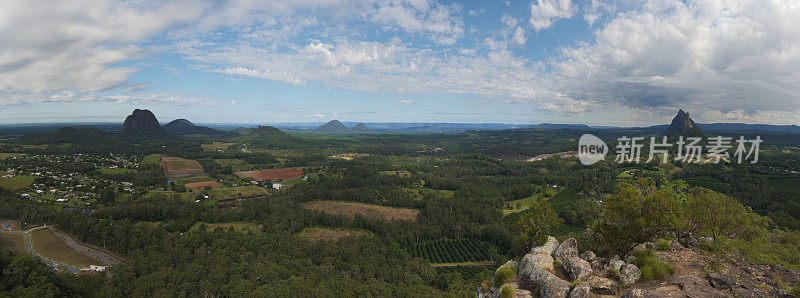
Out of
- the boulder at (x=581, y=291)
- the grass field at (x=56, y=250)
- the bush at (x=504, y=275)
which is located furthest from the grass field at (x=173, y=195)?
the boulder at (x=581, y=291)

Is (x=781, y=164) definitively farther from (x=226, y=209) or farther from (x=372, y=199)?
(x=226, y=209)

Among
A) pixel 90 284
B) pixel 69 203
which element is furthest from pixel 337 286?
pixel 69 203

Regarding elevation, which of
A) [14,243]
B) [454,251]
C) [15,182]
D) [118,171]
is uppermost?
[15,182]

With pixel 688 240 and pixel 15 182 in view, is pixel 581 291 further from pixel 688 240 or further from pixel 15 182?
pixel 15 182

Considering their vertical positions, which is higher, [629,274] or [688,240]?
[629,274]

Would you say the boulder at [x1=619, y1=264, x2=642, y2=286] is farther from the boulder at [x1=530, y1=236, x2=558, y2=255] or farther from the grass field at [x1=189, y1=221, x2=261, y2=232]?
the grass field at [x1=189, y1=221, x2=261, y2=232]

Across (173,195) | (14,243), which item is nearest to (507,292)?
(14,243)
